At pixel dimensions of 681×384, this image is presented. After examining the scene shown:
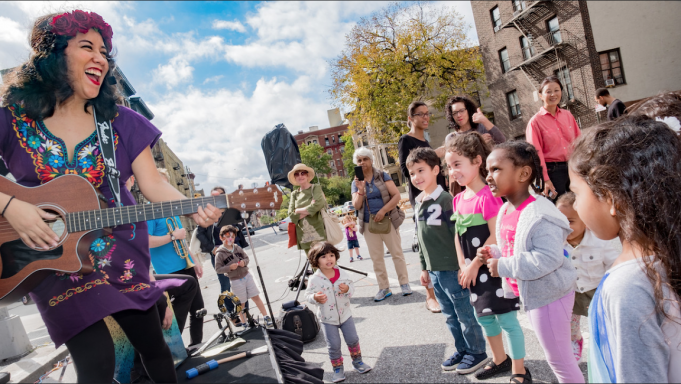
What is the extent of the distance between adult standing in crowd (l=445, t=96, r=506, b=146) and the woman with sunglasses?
2135 mm

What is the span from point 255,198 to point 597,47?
2434cm

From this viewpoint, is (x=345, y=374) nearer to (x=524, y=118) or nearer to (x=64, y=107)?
(x=64, y=107)

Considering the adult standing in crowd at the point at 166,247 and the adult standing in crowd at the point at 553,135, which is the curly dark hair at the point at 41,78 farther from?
the adult standing in crowd at the point at 553,135

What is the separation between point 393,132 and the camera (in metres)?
26.5

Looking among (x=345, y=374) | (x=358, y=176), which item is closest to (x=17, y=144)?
(x=345, y=374)

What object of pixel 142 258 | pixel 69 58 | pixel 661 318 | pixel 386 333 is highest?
pixel 69 58

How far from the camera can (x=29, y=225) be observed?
5.37 ft

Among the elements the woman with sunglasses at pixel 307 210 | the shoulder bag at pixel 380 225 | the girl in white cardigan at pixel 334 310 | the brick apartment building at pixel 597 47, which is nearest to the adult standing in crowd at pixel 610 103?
the shoulder bag at pixel 380 225

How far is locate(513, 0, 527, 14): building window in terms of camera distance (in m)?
23.4

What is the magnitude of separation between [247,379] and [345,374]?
3.20 feet

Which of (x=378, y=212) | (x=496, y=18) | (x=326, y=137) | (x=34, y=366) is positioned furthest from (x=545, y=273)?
(x=326, y=137)

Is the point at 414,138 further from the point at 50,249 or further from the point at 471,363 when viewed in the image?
the point at 50,249

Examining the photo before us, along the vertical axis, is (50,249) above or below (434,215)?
above

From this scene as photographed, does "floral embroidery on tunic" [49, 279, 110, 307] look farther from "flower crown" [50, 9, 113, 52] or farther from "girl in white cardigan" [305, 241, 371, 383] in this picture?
"girl in white cardigan" [305, 241, 371, 383]
